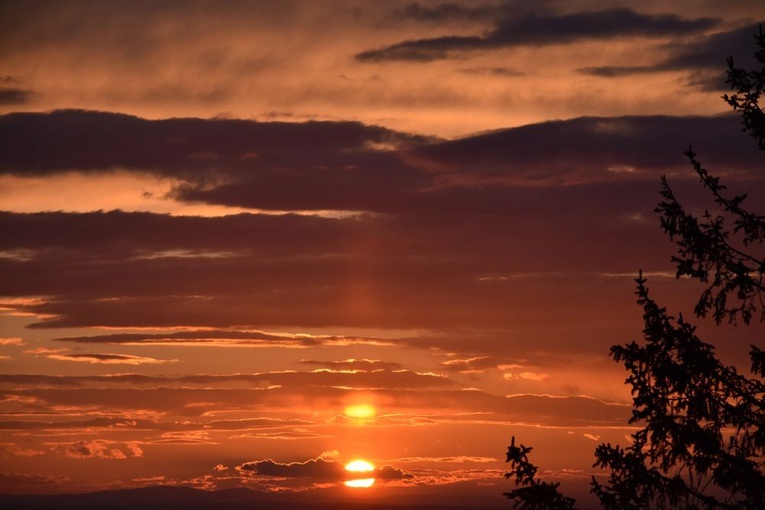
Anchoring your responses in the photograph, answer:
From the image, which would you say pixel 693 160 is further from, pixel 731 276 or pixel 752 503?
pixel 752 503

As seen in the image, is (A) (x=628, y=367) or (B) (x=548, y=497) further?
(A) (x=628, y=367)

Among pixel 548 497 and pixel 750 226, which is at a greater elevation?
pixel 750 226

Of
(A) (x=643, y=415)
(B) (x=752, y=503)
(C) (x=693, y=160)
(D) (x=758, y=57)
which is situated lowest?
(B) (x=752, y=503)

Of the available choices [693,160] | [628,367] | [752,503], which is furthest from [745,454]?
[693,160]

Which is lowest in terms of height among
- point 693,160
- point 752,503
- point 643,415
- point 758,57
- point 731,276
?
point 752,503

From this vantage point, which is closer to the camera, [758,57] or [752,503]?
[752,503]

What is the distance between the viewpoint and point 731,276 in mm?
24266

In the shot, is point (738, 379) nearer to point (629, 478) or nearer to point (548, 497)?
point (629, 478)

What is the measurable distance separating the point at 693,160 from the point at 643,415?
228 inches

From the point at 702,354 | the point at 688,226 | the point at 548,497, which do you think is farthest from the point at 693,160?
the point at 548,497

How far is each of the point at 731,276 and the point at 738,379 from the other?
232 cm

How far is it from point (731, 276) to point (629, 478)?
5067 mm

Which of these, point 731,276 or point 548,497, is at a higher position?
point 731,276

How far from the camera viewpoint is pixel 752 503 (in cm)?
2284
